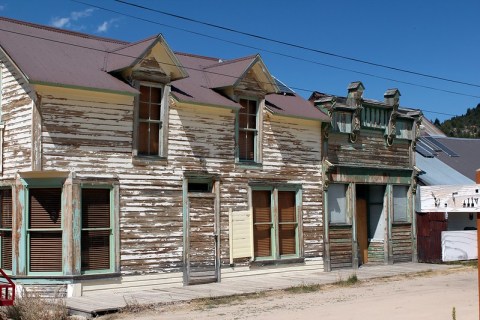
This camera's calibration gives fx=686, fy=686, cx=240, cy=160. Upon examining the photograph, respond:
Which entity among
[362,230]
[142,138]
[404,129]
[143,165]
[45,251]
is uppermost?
[404,129]

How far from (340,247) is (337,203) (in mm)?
1321

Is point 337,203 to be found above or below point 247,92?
below

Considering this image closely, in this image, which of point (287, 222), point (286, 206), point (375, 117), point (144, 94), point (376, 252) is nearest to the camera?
point (144, 94)

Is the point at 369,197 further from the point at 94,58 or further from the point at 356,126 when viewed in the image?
the point at 94,58

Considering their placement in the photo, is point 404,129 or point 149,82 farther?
point 404,129

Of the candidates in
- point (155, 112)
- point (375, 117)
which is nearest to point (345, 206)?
point (375, 117)

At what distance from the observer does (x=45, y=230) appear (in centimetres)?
1472

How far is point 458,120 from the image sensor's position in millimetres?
84062

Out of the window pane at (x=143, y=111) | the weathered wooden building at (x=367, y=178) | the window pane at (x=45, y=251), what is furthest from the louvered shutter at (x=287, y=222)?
the window pane at (x=45, y=251)

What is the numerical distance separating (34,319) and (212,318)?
10.3ft

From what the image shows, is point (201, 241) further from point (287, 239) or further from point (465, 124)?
point (465, 124)

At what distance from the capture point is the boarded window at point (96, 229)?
15.0 meters

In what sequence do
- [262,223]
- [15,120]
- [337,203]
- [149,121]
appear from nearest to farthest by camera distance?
1. [15,120]
2. [149,121]
3. [262,223]
4. [337,203]

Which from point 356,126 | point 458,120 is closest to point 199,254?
point 356,126
